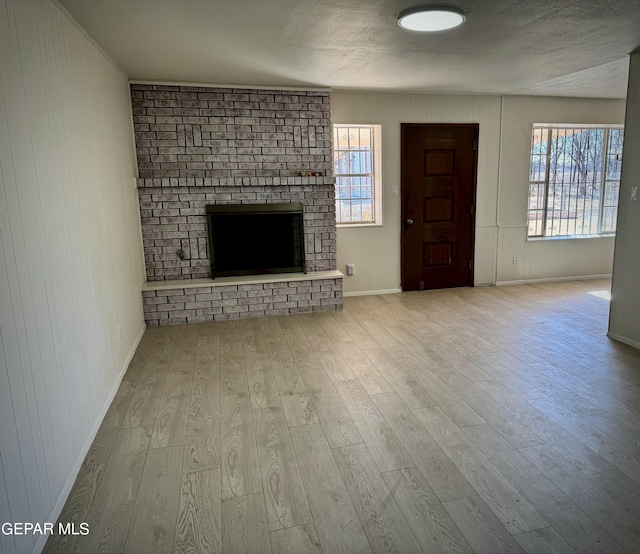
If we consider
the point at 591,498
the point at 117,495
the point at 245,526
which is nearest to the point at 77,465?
the point at 117,495

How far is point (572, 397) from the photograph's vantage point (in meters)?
2.80

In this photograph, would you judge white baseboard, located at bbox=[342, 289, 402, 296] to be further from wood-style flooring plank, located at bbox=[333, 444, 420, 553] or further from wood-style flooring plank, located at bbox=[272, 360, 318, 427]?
wood-style flooring plank, located at bbox=[333, 444, 420, 553]

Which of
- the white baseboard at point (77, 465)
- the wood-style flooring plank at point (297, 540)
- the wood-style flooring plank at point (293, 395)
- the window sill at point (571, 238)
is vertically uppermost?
the window sill at point (571, 238)

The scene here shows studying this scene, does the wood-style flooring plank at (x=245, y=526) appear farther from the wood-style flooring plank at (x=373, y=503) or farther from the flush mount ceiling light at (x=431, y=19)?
the flush mount ceiling light at (x=431, y=19)

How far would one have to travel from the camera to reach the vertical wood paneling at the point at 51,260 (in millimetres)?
1626

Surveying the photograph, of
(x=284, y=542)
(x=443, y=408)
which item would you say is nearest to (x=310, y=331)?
(x=443, y=408)

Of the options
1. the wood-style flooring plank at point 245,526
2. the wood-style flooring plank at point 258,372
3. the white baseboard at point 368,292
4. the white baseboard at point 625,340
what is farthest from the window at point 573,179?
the wood-style flooring plank at point 245,526

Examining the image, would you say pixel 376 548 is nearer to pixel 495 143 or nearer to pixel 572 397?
pixel 572 397

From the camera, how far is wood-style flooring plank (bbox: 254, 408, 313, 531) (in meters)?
1.84

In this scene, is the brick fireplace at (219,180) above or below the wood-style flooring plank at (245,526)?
above

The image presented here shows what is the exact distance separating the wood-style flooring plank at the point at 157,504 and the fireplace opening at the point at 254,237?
2.69m

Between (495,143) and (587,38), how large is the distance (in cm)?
246

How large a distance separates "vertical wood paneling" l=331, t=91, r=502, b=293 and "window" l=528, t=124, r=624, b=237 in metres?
0.68

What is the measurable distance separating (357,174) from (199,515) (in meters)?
4.28
